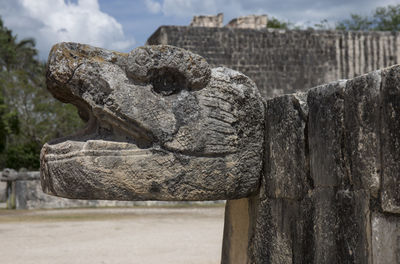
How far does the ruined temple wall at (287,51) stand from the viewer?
17078 mm

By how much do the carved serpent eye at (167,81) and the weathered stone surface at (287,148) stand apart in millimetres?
426

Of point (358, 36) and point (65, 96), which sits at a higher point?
point (358, 36)

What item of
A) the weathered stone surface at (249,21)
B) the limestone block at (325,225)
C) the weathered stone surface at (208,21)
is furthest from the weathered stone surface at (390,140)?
the weathered stone surface at (249,21)

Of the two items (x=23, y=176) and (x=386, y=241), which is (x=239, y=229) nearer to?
(x=386, y=241)

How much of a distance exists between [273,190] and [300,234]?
275 mm

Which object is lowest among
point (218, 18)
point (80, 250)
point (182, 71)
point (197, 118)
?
point (80, 250)

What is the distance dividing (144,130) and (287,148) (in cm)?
60

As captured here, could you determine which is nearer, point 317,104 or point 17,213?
point 317,104

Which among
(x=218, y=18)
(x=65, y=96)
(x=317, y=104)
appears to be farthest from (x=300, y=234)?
(x=218, y=18)

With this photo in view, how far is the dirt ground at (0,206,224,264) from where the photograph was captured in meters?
6.89

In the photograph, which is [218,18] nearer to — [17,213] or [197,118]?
[17,213]

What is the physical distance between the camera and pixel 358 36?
1862 cm

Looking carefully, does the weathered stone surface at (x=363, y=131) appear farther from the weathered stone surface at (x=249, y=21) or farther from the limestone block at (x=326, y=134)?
the weathered stone surface at (x=249, y=21)

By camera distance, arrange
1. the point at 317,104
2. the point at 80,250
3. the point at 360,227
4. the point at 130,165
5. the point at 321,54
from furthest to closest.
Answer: the point at 321,54 → the point at 80,250 → the point at 130,165 → the point at 317,104 → the point at 360,227
